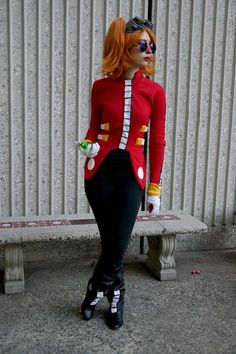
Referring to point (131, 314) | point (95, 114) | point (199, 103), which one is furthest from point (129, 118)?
point (199, 103)

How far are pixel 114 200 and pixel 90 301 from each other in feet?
2.42

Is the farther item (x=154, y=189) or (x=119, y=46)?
(x=154, y=189)

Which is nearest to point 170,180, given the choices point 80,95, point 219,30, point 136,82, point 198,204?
point 198,204

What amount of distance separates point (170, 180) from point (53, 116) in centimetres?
Answer: 125

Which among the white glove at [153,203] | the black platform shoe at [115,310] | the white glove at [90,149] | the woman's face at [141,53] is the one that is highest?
the woman's face at [141,53]

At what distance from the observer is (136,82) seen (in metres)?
2.86

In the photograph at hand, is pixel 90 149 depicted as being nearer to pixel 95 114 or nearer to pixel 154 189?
pixel 95 114

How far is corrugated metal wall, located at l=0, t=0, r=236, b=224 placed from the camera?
13.1ft

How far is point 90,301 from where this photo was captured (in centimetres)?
316

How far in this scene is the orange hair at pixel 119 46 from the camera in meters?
2.71

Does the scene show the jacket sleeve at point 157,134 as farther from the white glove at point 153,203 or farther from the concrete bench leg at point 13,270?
the concrete bench leg at point 13,270

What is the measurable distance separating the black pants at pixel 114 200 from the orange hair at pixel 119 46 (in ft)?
1.66

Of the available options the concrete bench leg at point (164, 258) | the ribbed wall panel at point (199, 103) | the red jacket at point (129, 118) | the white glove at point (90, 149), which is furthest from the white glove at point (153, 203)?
the ribbed wall panel at point (199, 103)

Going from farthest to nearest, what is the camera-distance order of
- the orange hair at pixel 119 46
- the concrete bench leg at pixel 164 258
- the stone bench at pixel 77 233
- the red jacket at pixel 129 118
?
the concrete bench leg at pixel 164 258 → the stone bench at pixel 77 233 → the red jacket at pixel 129 118 → the orange hair at pixel 119 46
